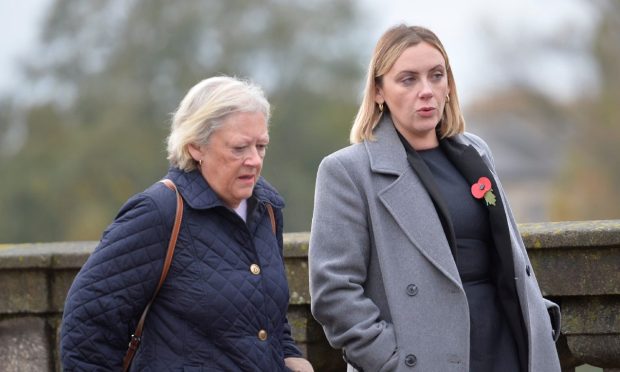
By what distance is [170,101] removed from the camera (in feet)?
122

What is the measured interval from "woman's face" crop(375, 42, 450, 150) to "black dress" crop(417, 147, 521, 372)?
214 mm

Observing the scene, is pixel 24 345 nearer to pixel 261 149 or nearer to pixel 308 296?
pixel 308 296

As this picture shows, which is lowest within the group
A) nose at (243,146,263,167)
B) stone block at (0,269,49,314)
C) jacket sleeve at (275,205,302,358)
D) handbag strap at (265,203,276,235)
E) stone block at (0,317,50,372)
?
stone block at (0,317,50,372)

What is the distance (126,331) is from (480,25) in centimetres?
3846

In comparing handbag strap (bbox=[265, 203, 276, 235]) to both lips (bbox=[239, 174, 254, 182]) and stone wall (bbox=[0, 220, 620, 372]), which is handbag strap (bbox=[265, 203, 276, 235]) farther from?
stone wall (bbox=[0, 220, 620, 372])

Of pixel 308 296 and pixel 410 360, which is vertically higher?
pixel 410 360

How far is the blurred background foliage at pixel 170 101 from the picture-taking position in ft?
107

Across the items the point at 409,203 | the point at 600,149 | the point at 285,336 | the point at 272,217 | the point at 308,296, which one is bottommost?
the point at 600,149

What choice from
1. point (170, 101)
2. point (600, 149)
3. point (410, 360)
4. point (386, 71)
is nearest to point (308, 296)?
point (410, 360)

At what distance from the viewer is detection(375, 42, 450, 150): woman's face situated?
403 centimetres

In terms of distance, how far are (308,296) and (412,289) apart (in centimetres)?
89

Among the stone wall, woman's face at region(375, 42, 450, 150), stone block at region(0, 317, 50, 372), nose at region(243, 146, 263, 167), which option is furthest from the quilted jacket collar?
stone block at region(0, 317, 50, 372)

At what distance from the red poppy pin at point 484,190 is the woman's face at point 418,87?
0.76ft

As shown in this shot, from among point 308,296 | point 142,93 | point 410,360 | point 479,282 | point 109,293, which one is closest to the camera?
point 109,293
